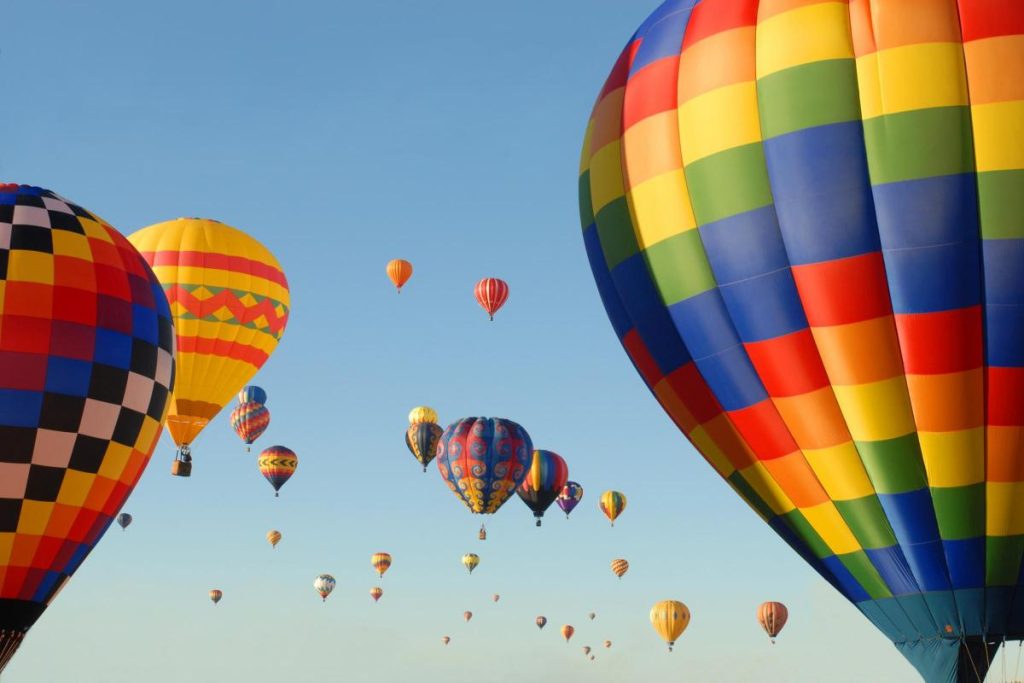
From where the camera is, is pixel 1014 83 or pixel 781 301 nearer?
pixel 1014 83

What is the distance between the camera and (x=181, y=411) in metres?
24.9

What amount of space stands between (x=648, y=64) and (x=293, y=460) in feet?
82.2

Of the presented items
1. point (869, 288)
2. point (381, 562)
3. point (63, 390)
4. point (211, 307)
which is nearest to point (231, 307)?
point (211, 307)

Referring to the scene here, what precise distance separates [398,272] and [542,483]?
6988mm

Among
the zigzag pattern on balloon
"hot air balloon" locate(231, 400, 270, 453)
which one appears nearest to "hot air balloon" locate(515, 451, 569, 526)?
"hot air balloon" locate(231, 400, 270, 453)

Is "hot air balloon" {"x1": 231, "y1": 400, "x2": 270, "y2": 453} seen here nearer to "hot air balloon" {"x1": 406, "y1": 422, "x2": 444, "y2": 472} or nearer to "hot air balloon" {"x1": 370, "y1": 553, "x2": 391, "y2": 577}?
"hot air balloon" {"x1": 406, "y1": 422, "x2": 444, "y2": 472}

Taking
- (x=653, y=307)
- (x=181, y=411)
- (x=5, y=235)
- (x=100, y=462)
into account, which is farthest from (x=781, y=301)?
(x=181, y=411)

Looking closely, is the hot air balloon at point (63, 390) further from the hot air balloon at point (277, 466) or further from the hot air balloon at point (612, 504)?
the hot air balloon at point (612, 504)

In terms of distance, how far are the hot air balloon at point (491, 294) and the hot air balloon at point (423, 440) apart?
22.7 feet

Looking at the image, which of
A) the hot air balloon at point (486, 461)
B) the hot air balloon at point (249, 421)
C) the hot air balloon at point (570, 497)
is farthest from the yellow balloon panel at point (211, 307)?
the hot air balloon at point (570, 497)

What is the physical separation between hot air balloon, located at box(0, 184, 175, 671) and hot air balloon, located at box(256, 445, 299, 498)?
65.0 feet

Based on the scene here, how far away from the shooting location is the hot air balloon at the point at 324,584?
48844mm

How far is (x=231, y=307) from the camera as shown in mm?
25438

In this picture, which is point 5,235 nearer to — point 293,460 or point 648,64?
point 648,64
